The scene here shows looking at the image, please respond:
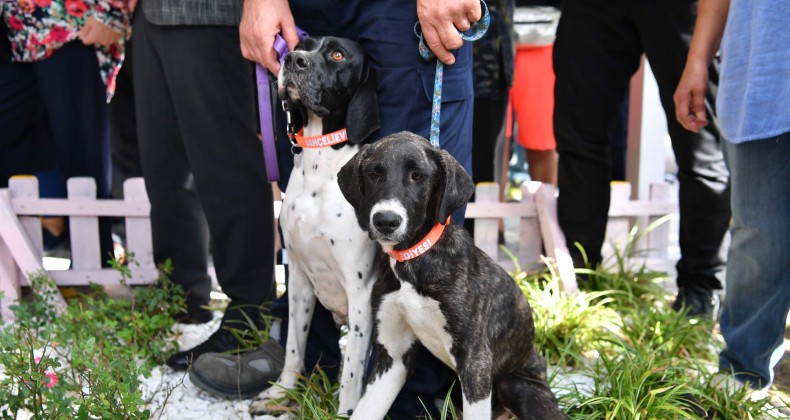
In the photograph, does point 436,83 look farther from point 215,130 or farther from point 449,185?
point 215,130

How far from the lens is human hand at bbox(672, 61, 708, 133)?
2870 mm

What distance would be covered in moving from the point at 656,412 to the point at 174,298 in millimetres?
2256

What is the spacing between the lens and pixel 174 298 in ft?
12.1

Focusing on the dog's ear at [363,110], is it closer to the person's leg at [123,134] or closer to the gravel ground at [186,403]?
the gravel ground at [186,403]

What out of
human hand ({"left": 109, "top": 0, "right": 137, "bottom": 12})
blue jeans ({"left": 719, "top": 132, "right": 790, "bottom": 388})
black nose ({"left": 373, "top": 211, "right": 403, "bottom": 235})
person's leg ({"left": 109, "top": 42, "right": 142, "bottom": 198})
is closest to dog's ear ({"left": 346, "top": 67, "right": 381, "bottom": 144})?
black nose ({"left": 373, "top": 211, "right": 403, "bottom": 235})

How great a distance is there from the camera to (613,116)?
4094mm

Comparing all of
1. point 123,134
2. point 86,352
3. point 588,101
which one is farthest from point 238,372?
point 123,134

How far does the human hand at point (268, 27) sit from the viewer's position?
8.62ft

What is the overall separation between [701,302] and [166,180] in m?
2.84

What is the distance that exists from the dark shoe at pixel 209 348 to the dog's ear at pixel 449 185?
1591 mm

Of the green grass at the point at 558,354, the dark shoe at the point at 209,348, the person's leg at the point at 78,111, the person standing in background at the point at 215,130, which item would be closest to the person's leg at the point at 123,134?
the person's leg at the point at 78,111

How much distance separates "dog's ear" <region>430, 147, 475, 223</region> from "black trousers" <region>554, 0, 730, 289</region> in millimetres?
1886

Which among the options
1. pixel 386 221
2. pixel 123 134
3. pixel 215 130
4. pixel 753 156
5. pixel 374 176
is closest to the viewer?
pixel 386 221

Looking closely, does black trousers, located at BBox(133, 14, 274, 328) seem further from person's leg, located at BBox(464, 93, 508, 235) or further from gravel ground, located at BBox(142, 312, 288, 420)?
person's leg, located at BBox(464, 93, 508, 235)
